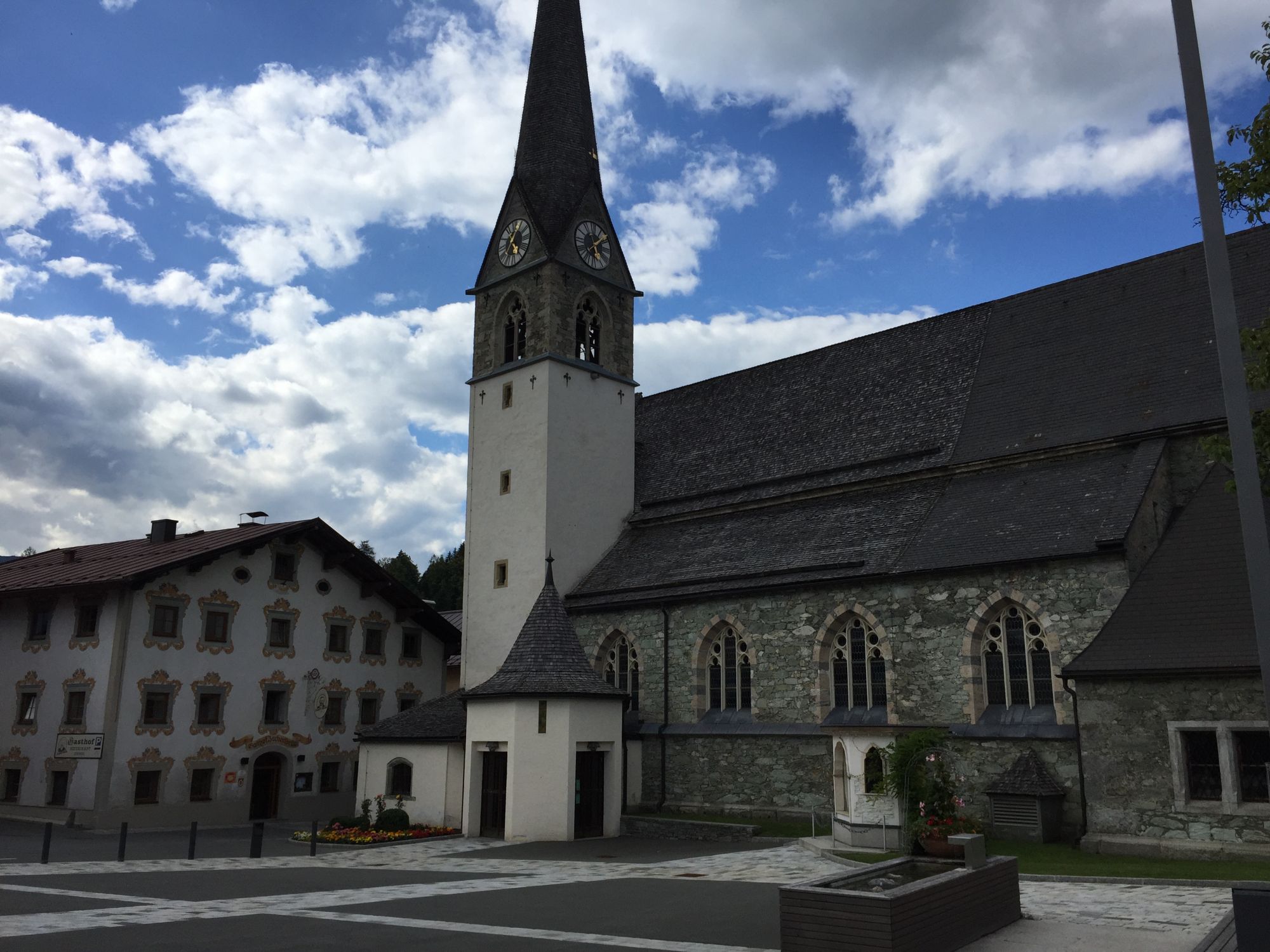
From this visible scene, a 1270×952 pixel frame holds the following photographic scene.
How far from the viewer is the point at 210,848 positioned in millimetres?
24734

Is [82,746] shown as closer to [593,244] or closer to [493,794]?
[493,794]

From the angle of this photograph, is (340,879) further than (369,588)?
No

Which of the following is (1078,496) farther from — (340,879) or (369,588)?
(369,588)

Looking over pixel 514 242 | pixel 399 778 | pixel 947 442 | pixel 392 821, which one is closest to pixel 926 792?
pixel 947 442

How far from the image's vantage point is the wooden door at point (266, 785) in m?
33.8

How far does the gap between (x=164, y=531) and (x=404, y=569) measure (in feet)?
158

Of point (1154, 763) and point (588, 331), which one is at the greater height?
point (588, 331)

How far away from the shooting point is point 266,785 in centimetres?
3416

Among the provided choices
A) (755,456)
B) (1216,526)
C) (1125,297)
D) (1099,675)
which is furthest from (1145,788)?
(755,456)

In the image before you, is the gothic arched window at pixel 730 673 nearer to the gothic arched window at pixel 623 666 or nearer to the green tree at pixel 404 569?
the gothic arched window at pixel 623 666

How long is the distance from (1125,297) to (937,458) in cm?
668

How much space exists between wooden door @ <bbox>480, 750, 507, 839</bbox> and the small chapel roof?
68.9 inches

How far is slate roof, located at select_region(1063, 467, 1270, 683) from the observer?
1839cm

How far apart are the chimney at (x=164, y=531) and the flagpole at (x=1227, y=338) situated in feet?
117
